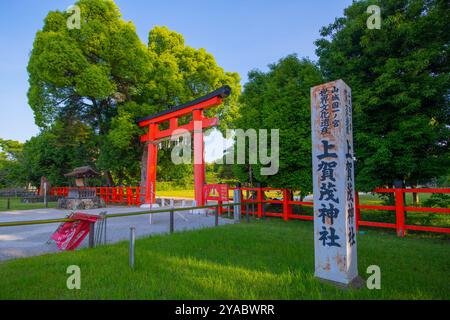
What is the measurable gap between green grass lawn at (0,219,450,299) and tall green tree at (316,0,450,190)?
2.64 m

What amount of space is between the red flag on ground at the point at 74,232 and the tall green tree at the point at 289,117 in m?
6.69

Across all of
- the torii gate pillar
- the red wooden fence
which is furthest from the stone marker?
the torii gate pillar

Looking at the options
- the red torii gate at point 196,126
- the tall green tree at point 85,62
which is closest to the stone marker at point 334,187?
the red torii gate at point 196,126

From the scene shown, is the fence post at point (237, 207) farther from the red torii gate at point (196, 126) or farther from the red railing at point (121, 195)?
the red railing at point (121, 195)

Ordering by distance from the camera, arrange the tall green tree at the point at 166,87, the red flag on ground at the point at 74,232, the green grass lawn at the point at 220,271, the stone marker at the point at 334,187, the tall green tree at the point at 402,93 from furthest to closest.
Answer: the tall green tree at the point at 166,87, the tall green tree at the point at 402,93, the red flag on ground at the point at 74,232, the stone marker at the point at 334,187, the green grass lawn at the point at 220,271

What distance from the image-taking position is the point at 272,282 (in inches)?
149

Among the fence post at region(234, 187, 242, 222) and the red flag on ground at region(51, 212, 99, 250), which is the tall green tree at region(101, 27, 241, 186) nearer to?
the fence post at region(234, 187, 242, 222)

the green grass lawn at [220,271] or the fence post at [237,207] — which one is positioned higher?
the fence post at [237,207]

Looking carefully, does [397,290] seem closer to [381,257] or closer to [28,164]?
[381,257]

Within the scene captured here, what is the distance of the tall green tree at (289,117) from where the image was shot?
987cm

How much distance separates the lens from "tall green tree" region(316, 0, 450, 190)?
7770 mm

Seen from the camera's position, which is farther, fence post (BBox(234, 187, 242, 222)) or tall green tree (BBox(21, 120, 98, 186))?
tall green tree (BBox(21, 120, 98, 186))

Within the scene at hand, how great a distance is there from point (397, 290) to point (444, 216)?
9.18m

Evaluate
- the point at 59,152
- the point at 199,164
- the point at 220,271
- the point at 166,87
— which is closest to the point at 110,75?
the point at 166,87
